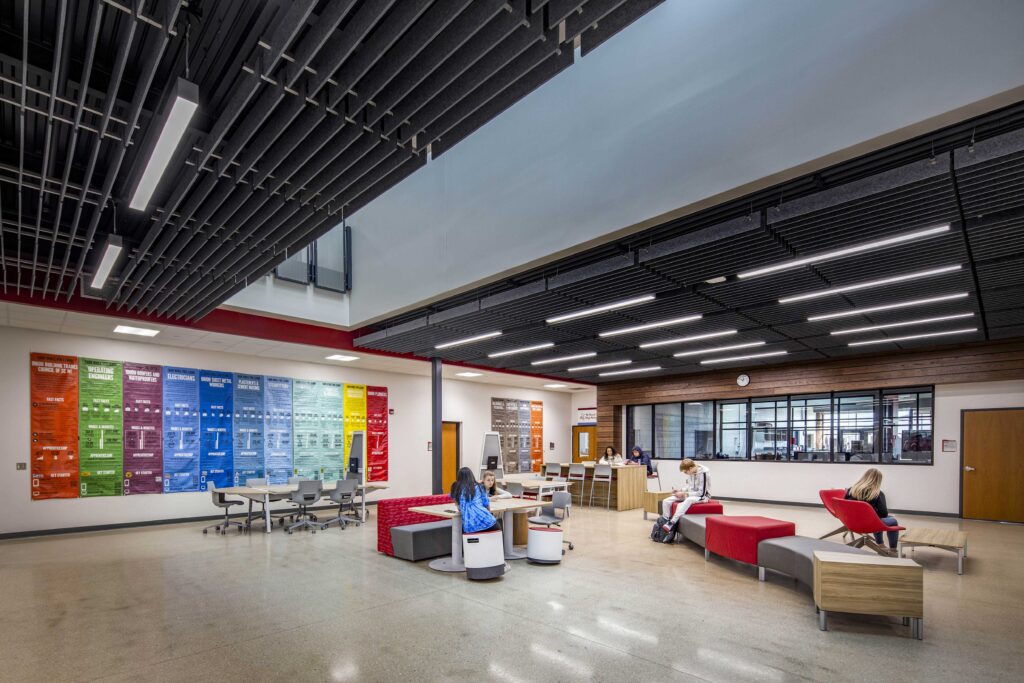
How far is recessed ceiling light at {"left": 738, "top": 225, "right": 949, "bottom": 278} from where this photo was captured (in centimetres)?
512

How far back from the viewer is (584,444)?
63.0 feet

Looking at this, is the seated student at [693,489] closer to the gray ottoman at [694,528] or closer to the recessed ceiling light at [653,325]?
the gray ottoman at [694,528]

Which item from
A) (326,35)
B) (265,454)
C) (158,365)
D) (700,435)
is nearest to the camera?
(326,35)

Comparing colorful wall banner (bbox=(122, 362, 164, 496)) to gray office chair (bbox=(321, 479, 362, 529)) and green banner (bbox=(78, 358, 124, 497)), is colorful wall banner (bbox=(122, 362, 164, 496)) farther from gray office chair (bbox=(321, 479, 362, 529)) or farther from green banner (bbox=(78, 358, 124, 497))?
gray office chair (bbox=(321, 479, 362, 529))

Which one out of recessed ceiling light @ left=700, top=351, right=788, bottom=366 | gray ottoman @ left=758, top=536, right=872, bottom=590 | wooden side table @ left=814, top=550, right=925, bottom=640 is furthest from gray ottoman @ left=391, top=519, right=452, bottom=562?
recessed ceiling light @ left=700, top=351, right=788, bottom=366

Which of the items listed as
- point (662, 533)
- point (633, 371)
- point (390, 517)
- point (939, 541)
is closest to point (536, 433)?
point (633, 371)

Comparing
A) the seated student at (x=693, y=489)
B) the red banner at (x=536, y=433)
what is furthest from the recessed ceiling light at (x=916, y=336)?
the red banner at (x=536, y=433)

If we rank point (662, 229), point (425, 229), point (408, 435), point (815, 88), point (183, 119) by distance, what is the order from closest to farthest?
1. point (183, 119)
2. point (815, 88)
3. point (662, 229)
4. point (425, 229)
5. point (408, 435)

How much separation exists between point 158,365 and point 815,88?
36.8 feet

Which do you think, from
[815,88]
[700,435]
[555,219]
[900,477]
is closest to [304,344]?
[555,219]

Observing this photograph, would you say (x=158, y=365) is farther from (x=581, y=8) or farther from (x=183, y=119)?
(x=581, y=8)

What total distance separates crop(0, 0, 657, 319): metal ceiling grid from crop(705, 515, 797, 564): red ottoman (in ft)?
18.6

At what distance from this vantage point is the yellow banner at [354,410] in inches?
511

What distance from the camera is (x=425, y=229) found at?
8.11 m
